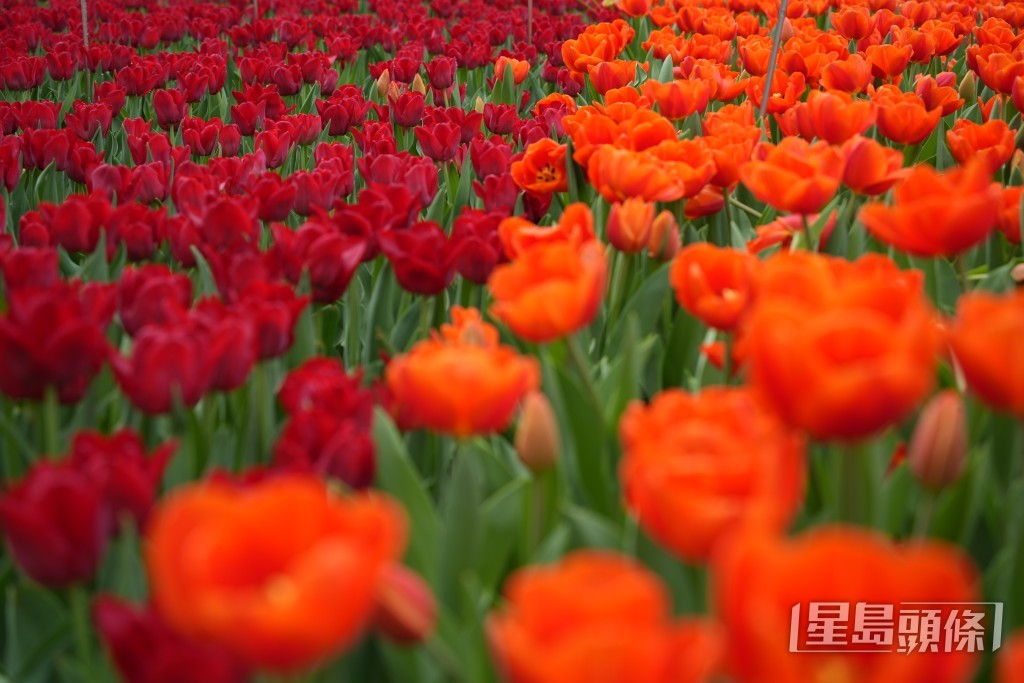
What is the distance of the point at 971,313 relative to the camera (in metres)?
0.72

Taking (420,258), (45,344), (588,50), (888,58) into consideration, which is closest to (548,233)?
(420,258)

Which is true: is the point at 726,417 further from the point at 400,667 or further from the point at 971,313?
the point at 400,667

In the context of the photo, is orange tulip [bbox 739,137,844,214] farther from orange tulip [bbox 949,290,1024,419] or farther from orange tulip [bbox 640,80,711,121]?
orange tulip [bbox 640,80,711,121]

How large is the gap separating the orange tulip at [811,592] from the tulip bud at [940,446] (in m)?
0.27

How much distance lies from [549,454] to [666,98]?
154cm

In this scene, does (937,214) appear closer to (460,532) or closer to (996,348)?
(996,348)

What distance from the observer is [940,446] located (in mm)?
812

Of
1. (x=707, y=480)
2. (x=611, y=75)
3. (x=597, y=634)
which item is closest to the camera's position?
(x=597, y=634)

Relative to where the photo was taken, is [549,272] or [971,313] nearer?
[971,313]

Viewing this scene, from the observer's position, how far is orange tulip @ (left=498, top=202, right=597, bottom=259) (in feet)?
4.31

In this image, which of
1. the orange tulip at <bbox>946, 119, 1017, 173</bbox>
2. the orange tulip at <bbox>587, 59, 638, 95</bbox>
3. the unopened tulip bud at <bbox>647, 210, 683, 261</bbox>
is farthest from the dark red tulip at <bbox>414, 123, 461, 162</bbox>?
the orange tulip at <bbox>946, 119, 1017, 173</bbox>

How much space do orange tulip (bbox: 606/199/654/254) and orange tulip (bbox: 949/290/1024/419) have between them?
2.53ft

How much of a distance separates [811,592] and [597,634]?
0.39 ft

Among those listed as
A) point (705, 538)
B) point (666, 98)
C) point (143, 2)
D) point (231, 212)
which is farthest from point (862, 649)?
point (143, 2)
